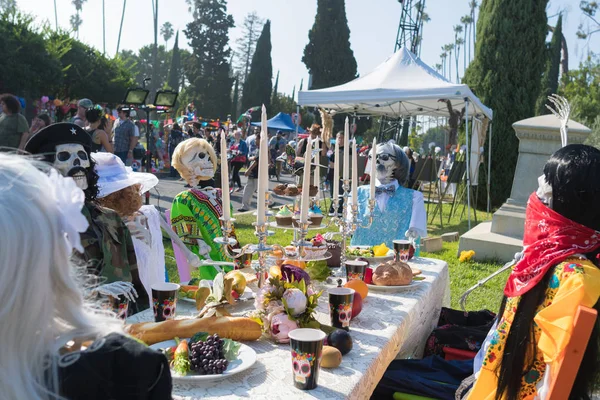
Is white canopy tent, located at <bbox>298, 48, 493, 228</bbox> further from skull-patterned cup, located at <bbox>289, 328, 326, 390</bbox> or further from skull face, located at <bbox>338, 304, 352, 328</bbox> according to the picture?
skull-patterned cup, located at <bbox>289, 328, 326, 390</bbox>

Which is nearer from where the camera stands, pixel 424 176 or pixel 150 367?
pixel 150 367

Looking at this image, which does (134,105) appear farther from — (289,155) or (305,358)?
(305,358)

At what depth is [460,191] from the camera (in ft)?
42.4

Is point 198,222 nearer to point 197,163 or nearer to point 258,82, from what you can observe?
point 197,163

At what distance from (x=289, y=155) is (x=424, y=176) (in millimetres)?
7747

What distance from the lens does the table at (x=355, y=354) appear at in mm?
1548

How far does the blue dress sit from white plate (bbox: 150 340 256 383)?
274 centimetres

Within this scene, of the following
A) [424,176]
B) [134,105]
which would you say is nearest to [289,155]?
[424,176]

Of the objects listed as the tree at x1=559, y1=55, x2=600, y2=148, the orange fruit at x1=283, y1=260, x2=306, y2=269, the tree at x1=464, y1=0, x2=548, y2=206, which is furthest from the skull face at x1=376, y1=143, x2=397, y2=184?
the tree at x1=559, y1=55, x2=600, y2=148

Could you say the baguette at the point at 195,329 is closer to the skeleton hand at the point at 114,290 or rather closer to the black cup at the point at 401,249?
the skeleton hand at the point at 114,290

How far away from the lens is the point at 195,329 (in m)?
1.81

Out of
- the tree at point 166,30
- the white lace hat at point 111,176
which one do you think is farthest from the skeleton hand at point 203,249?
the tree at point 166,30

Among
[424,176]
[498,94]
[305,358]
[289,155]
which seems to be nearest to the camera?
[305,358]

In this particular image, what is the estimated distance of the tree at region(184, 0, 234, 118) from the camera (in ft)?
157
